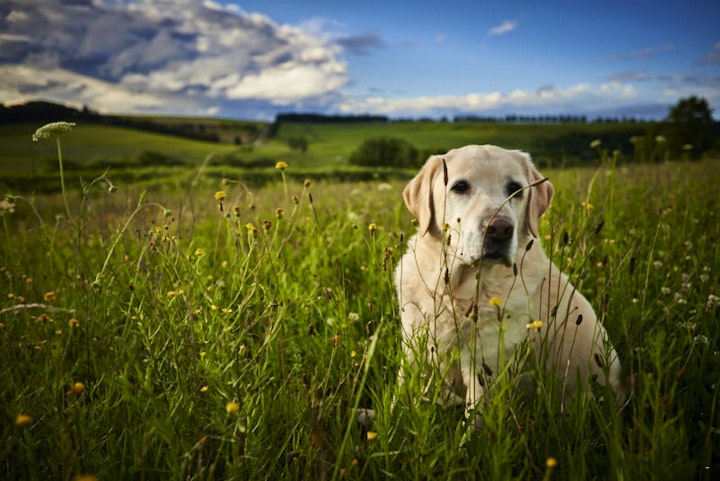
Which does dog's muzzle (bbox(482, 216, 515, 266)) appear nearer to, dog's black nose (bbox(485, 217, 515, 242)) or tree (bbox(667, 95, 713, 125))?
dog's black nose (bbox(485, 217, 515, 242))

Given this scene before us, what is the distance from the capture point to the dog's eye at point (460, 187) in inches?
104

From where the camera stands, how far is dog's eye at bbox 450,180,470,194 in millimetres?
2649

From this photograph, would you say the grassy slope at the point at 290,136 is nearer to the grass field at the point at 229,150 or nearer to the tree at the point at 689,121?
the grass field at the point at 229,150

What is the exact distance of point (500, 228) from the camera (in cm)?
226

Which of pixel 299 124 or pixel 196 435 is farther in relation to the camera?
pixel 299 124

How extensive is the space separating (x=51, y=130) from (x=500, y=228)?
8.15ft

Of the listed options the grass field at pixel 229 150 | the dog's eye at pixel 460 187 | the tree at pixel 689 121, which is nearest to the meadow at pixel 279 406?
the dog's eye at pixel 460 187

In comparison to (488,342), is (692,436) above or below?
below

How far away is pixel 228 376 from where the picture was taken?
193cm

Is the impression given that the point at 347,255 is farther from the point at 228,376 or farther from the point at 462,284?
the point at 228,376

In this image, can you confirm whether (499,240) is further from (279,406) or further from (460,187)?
(279,406)

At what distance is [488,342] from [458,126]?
73124 millimetres

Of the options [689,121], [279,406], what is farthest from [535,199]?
[689,121]

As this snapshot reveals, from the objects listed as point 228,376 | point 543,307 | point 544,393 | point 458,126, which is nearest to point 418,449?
point 544,393
